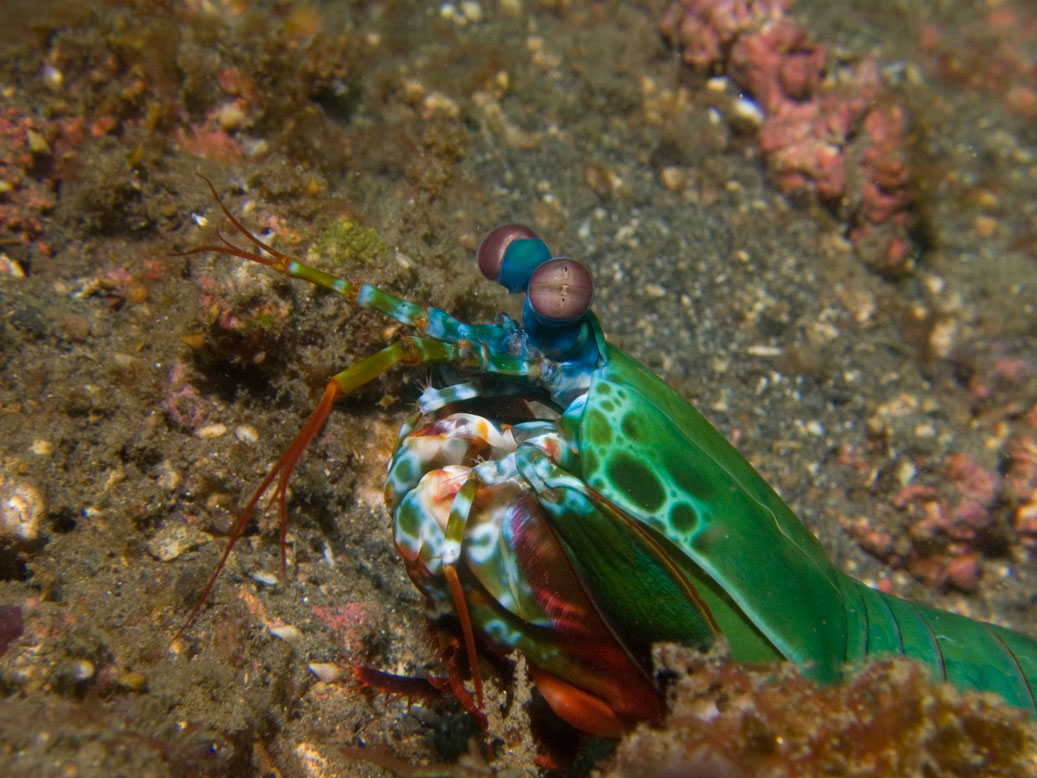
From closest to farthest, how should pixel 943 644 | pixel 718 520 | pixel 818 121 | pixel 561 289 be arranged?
pixel 561 289 → pixel 718 520 → pixel 943 644 → pixel 818 121

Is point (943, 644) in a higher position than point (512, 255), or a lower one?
lower

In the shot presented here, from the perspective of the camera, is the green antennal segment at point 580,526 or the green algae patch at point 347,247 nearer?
the green antennal segment at point 580,526

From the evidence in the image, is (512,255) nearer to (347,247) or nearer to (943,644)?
(347,247)

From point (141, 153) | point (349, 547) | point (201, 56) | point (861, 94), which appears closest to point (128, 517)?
point (349, 547)

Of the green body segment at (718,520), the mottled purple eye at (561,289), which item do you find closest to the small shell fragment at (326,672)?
the green body segment at (718,520)

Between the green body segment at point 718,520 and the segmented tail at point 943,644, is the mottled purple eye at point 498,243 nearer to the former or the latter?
the green body segment at point 718,520

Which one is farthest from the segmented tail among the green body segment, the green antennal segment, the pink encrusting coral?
the pink encrusting coral

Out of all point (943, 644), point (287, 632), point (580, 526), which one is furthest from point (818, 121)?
point (287, 632)
